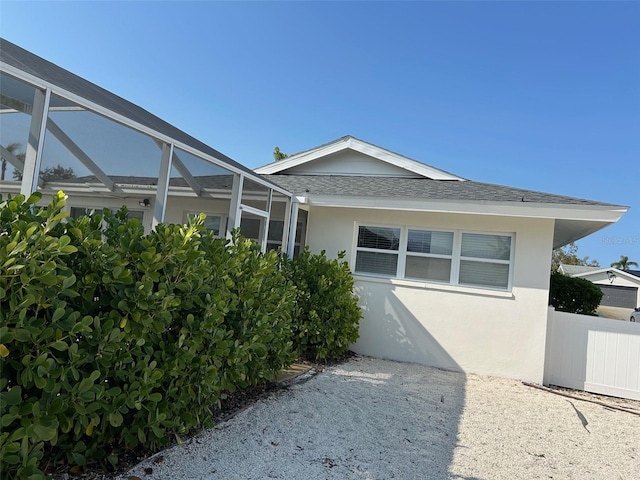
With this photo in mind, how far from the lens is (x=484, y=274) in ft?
25.7

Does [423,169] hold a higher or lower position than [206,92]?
lower

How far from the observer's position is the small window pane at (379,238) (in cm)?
847

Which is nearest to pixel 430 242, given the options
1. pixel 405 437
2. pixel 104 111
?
pixel 405 437

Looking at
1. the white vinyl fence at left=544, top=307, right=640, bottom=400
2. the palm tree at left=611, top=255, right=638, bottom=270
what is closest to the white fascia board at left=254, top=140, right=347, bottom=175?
the white vinyl fence at left=544, top=307, right=640, bottom=400

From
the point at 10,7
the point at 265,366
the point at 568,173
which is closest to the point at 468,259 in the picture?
the point at 265,366

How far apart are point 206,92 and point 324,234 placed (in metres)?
Result: 6.66

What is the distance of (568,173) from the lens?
33.5m

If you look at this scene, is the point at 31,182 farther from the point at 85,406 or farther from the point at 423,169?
the point at 423,169

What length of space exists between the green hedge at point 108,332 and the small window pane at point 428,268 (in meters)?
4.67

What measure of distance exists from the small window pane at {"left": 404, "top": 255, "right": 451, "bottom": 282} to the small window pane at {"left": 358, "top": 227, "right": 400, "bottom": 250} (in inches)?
19.5

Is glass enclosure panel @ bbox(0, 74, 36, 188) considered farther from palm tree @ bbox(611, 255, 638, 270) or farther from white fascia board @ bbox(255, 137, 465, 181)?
palm tree @ bbox(611, 255, 638, 270)

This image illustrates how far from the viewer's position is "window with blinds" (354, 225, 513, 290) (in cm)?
777

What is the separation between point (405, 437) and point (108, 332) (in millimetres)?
3289

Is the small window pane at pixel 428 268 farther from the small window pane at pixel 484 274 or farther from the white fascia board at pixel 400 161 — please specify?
the white fascia board at pixel 400 161
